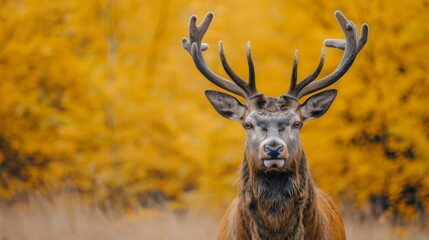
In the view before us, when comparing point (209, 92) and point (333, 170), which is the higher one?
point (209, 92)

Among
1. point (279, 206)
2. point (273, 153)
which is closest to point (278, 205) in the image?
point (279, 206)

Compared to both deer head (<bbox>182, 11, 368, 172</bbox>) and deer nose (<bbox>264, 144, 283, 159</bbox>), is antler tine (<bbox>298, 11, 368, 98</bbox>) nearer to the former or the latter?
deer head (<bbox>182, 11, 368, 172</bbox>)

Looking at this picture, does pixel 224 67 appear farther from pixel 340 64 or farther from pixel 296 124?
pixel 340 64

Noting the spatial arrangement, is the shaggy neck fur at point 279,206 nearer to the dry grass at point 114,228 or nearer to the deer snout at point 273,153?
the deer snout at point 273,153

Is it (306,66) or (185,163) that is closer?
(306,66)

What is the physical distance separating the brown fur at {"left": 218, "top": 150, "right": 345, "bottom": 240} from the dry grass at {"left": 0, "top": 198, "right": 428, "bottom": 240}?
2.91 meters

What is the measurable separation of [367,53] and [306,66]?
0.99m

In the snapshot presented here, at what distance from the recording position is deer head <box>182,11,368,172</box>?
4.54 m

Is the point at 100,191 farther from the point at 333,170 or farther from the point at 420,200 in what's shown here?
the point at 420,200

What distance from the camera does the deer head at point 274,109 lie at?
454 centimetres

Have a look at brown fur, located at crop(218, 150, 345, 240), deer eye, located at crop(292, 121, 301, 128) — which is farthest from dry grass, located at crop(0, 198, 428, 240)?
deer eye, located at crop(292, 121, 301, 128)

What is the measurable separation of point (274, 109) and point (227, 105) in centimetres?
59

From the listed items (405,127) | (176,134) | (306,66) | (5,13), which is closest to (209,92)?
(405,127)

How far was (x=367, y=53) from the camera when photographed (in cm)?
888
